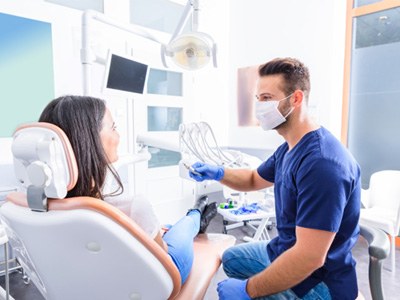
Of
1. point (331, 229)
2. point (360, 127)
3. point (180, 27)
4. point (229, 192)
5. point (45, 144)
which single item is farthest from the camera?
point (360, 127)

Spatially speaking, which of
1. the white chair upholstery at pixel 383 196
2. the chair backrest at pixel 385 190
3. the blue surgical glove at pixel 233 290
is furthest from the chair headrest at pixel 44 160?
the chair backrest at pixel 385 190

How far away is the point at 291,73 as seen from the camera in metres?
1.08

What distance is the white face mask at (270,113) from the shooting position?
1.11 metres

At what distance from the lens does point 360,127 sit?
9.24 ft

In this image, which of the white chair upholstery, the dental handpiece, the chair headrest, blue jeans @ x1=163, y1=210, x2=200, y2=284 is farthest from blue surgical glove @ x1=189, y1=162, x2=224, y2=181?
the white chair upholstery

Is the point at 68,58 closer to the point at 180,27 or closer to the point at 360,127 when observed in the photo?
the point at 180,27

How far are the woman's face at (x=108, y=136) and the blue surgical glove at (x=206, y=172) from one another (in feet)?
1.70

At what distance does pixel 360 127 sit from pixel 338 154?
2250 mm

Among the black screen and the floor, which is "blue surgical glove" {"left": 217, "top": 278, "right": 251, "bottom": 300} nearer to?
the floor

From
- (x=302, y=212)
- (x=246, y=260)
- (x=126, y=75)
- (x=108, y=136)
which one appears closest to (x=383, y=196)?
(x=246, y=260)

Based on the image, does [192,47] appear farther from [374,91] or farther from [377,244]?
[374,91]

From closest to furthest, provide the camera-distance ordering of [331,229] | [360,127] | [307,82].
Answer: [331,229] < [307,82] < [360,127]

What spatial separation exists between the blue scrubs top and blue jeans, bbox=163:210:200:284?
34cm

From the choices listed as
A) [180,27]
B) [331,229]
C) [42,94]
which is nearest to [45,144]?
[331,229]
